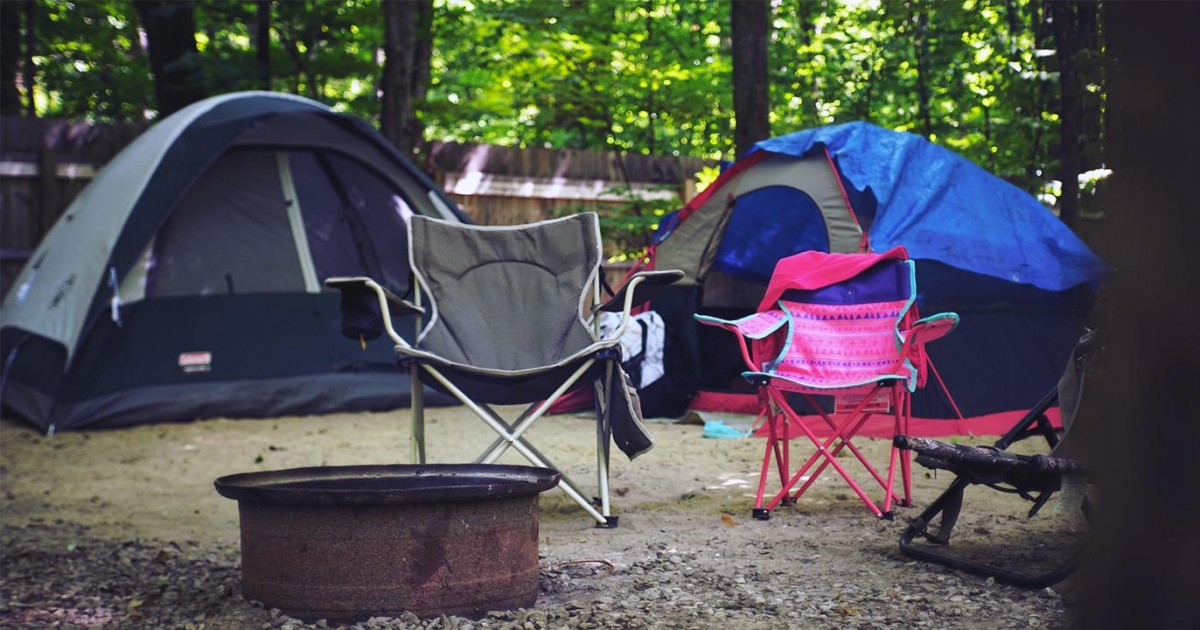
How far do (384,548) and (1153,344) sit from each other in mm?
1730

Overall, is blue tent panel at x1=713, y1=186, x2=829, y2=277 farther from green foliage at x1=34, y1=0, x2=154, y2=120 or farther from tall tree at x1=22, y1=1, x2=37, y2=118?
tall tree at x1=22, y1=1, x2=37, y2=118

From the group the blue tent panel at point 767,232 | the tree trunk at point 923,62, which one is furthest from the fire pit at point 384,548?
the tree trunk at point 923,62

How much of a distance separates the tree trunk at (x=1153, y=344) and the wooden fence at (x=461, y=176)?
8.04 metres

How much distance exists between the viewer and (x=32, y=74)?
11.6m

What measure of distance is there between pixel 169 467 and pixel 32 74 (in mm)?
8333

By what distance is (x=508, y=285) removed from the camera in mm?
3957

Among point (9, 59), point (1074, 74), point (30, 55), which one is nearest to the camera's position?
point (1074, 74)

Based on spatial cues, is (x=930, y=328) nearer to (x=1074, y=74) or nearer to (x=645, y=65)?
(x=1074, y=74)

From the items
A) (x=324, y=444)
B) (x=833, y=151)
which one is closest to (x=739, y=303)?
(x=833, y=151)

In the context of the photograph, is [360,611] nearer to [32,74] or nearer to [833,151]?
[833,151]

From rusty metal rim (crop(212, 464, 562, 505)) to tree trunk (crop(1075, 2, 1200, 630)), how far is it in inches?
62.9

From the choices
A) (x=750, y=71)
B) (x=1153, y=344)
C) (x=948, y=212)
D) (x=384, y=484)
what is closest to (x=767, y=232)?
(x=948, y=212)

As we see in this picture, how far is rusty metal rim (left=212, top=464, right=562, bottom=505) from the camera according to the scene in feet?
7.32

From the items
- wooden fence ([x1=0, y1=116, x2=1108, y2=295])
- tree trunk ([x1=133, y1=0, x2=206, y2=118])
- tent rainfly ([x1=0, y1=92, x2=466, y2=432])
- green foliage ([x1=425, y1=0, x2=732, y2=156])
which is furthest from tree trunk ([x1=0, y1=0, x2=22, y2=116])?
tent rainfly ([x1=0, y1=92, x2=466, y2=432])
